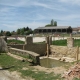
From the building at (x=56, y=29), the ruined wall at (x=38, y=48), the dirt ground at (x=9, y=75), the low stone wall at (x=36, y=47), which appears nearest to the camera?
the dirt ground at (x=9, y=75)

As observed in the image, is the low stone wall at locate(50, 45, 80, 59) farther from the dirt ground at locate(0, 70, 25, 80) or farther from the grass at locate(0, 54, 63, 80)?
the dirt ground at locate(0, 70, 25, 80)

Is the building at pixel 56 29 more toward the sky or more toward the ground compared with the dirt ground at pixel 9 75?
more toward the sky

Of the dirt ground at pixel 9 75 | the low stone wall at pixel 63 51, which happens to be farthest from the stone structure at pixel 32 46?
the dirt ground at pixel 9 75

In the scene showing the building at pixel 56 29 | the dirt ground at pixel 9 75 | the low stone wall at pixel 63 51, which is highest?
the building at pixel 56 29

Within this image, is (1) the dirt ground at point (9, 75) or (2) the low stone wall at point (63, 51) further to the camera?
(2) the low stone wall at point (63, 51)

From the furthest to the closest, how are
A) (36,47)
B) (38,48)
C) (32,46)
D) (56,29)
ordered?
(56,29) → (38,48) → (36,47) → (32,46)

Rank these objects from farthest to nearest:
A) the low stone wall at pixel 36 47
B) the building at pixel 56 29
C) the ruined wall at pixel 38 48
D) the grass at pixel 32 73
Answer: the building at pixel 56 29
the ruined wall at pixel 38 48
the low stone wall at pixel 36 47
the grass at pixel 32 73

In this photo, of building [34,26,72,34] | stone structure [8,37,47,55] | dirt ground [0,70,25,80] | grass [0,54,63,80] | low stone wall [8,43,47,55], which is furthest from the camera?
building [34,26,72,34]

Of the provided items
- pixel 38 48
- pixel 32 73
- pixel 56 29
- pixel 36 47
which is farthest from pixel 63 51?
pixel 56 29

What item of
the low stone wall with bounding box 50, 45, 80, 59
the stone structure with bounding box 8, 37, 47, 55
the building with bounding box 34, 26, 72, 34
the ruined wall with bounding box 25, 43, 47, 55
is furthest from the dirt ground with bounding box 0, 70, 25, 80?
the building with bounding box 34, 26, 72, 34

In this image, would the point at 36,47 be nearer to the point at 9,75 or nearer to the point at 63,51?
the point at 63,51

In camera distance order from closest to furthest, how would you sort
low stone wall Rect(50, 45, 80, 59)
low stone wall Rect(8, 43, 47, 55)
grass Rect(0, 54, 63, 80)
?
grass Rect(0, 54, 63, 80) → low stone wall Rect(50, 45, 80, 59) → low stone wall Rect(8, 43, 47, 55)

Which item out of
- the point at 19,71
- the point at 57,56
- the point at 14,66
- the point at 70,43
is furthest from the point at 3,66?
the point at 57,56

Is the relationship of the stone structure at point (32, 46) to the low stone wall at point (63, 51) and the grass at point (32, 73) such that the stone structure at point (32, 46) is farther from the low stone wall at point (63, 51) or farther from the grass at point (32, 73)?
the grass at point (32, 73)
